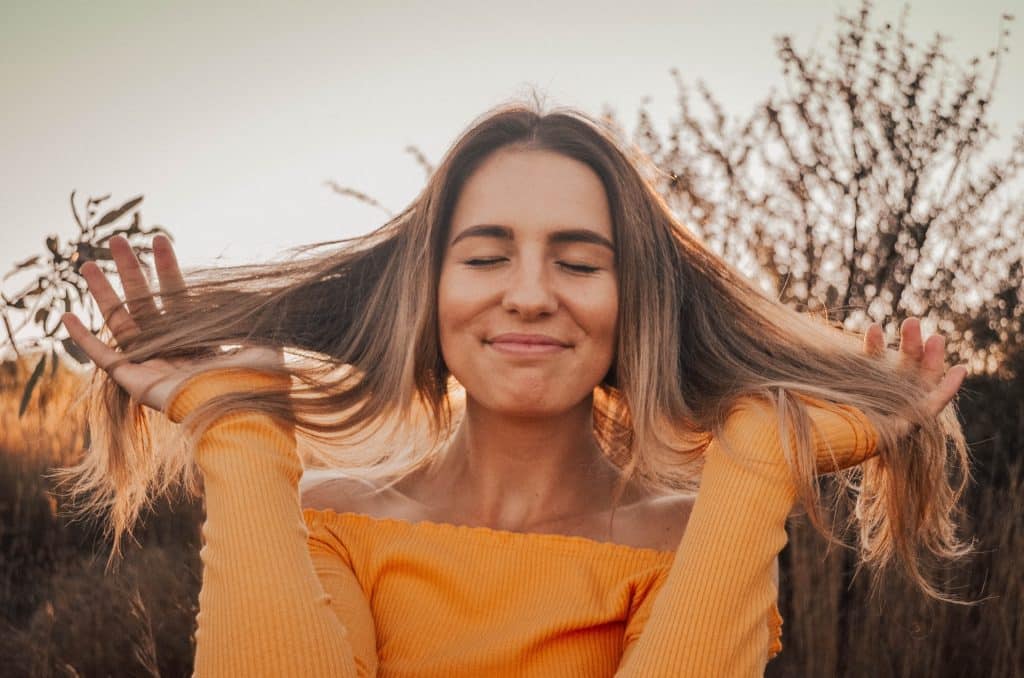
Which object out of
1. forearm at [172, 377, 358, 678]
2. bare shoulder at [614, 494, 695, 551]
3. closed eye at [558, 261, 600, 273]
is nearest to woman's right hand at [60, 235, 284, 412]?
forearm at [172, 377, 358, 678]

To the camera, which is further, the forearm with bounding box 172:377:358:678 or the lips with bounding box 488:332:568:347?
the lips with bounding box 488:332:568:347

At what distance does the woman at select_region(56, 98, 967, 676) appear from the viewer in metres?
2.06

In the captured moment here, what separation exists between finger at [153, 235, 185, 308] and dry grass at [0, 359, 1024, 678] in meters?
0.39

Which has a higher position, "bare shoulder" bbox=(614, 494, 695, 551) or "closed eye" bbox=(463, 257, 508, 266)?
"closed eye" bbox=(463, 257, 508, 266)

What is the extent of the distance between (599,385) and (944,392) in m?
0.82

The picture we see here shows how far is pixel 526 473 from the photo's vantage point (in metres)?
2.62

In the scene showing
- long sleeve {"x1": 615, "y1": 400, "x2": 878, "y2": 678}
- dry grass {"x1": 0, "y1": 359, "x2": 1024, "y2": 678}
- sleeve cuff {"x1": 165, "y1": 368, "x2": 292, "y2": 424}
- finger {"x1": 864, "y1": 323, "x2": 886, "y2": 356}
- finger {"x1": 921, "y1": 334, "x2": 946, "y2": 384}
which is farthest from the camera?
dry grass {"x1": 0, "y1": 359, "x2": 1024, "y2": 678}

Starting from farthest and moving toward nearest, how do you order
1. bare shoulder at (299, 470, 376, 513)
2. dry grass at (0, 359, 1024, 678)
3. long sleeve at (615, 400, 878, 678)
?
dry grass at (0, 359, 1024, 678) → bare shoulder at (299, 470, 376, 513) → long sleeve at (615, 400, 878, 678)

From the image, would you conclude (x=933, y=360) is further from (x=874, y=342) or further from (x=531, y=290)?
(x=531, y=290)

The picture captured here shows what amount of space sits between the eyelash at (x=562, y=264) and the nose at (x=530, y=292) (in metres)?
0.06

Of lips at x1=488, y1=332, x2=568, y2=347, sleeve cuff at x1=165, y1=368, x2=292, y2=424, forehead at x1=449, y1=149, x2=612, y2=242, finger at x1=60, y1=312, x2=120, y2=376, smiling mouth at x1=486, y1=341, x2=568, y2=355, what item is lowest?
sleeve cuff at x1=165, y1=368, x2=292, y2=424

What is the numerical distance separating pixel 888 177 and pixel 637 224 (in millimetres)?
2188

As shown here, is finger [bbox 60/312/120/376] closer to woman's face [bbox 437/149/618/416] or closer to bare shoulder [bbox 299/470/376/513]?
bare shoulder [bbox 299/470/376/513]

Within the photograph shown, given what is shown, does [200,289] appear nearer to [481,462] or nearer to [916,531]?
[481,462]
